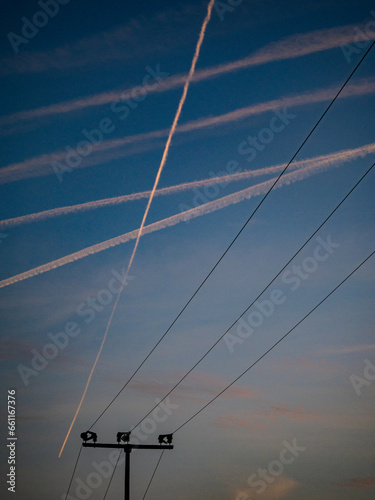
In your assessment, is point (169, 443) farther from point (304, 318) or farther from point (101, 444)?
point (304, 318)

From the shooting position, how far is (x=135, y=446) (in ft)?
77.2

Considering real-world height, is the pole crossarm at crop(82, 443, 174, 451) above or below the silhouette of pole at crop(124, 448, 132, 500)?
above

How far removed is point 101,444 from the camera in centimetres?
2369

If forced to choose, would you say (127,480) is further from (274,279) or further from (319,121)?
(319,121)

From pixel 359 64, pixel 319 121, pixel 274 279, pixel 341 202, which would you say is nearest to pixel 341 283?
pixel 274 279

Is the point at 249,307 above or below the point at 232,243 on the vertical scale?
below

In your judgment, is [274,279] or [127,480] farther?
[127,480]

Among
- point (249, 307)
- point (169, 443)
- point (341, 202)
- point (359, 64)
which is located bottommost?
point (169, 443)

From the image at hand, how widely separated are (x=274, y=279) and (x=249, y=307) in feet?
5.74

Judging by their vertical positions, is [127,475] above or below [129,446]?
below

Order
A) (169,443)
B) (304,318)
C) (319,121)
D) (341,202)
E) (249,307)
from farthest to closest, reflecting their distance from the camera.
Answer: (169,443) → (304,318) → (249,307) → (341,202) → (319,121)

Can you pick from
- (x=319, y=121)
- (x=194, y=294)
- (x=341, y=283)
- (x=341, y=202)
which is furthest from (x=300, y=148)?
(x=194, y=294)

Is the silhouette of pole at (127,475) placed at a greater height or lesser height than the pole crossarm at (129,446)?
lesser

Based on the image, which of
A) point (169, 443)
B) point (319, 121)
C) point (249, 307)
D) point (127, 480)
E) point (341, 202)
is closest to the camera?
point (319, 121)
